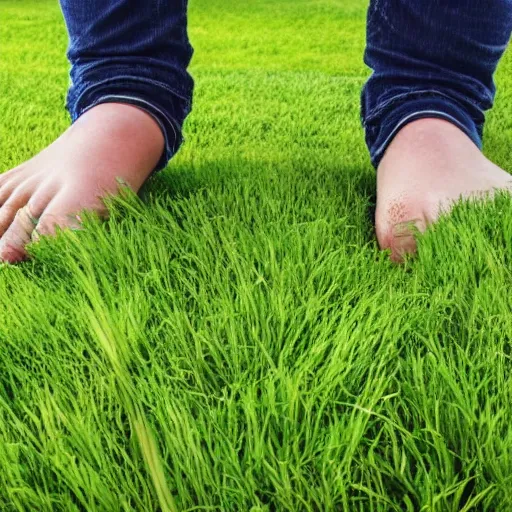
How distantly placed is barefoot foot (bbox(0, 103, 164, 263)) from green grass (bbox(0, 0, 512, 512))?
7cm

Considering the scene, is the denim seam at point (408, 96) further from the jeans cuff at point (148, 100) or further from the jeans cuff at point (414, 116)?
the jeans cuff at point (148, 100)

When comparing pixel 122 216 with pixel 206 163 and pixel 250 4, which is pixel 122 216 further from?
pixel 250 4

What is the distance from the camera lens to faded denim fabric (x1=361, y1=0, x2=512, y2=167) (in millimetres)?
1340

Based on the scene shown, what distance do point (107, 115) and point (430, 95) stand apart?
26.0 inches

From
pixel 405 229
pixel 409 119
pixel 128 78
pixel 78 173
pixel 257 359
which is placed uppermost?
pixel 128 78

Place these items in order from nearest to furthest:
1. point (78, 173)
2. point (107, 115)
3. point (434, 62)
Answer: point (78, 173), point (107, 115), point (434, 62)

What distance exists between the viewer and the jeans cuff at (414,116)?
1.31m

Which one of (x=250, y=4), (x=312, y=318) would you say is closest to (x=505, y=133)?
(x=312, y=318)

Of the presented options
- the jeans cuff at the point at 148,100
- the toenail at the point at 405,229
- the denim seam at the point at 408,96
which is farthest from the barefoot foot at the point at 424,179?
the jeans cuff at the point at 148,100

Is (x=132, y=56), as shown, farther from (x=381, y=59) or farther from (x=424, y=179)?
(x=424, y=179)

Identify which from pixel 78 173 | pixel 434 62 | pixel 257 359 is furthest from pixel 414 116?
pixel 257 359

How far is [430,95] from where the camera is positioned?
53.6 inches

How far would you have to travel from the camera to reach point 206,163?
1413 mm

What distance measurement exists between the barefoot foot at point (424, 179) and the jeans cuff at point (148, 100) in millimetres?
446
